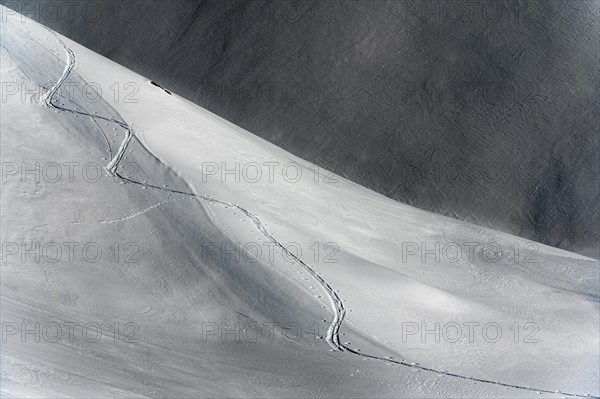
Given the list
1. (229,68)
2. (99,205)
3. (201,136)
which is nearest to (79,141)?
(99,205)

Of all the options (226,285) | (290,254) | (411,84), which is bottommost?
(226,285)

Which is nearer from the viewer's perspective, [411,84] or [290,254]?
[290,254]

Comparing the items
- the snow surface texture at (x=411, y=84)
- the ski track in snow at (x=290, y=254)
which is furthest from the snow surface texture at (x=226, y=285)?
the snow surface texture at (x=411, y=84)

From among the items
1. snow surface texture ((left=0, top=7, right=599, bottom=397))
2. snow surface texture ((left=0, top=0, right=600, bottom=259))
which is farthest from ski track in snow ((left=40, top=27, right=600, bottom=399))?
snow surface texture ((left=0, top=0, right=600, bottom=259))

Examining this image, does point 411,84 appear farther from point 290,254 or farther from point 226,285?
point 226,285

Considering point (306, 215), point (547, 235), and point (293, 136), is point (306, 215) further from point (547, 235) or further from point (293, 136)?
point (547, 235)

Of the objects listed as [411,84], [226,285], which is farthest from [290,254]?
[411,84]

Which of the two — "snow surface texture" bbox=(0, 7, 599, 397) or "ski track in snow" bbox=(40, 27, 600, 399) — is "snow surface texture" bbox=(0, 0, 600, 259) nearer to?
"snow surface texture" bbox=(0, 7, 599, 397)
